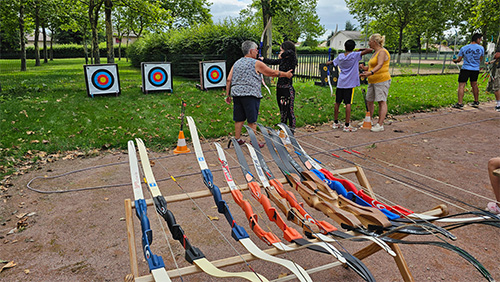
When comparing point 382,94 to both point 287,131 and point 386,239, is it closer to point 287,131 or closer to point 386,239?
point 287,131

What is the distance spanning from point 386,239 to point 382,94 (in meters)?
5.17

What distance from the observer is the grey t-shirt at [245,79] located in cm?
493

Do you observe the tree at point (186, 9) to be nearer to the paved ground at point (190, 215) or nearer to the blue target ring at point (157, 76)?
the blue target ring at point (157, 76)

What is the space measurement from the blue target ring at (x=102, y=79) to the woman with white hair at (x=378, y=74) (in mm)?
5679

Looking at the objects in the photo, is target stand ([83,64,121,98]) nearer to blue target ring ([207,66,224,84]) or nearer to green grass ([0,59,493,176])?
green grass ([0,59,493,176])

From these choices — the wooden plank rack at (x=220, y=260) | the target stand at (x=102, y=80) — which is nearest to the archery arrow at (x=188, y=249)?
the wooden plank rack at (x=220, y=260)

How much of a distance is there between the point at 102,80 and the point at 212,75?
111 inches

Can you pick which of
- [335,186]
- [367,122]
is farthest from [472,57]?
[335,186]

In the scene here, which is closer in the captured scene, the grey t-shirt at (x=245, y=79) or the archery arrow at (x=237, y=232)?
the archery arrow at (x=237, y=232)

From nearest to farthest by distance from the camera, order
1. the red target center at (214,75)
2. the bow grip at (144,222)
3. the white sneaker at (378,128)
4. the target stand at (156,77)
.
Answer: the bow grip at (144,222), the white sneaker at (378,128), the target stand at (156,77), the red target center at (214,75)

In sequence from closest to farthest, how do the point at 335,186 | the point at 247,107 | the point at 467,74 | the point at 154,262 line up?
1. the point at 154,262
2. the point at 335,186
3. the point at 247,107
4. the point at 467,74

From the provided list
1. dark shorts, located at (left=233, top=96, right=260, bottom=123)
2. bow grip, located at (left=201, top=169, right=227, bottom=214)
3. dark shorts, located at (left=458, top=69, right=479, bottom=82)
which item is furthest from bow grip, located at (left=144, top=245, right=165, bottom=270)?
dark shorts, located at (left=458, top=69, right=479, bottom=82)

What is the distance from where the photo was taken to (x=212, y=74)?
924 centimetres

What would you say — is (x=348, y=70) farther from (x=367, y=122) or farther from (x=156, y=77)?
(x=156, y=77)
